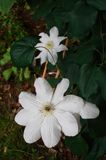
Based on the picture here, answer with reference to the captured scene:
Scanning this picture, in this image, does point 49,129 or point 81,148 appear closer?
point 49,129

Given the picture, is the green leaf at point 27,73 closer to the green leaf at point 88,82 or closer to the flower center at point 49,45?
the flower center at point 49,45

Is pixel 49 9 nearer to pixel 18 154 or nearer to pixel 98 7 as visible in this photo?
pixel 98 7

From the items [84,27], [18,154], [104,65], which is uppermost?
[84,27]

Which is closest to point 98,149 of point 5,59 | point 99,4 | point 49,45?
point 49,45

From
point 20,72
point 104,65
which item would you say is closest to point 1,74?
point 20,72

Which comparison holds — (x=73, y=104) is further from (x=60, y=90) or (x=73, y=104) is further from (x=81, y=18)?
(x=81, y=18)

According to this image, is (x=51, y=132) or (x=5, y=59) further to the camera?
(x=5, y=59)

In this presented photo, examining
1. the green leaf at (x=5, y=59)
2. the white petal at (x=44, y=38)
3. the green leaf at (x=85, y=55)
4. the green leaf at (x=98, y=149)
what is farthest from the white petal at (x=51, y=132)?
the green leaf at (x=5, y=59)
